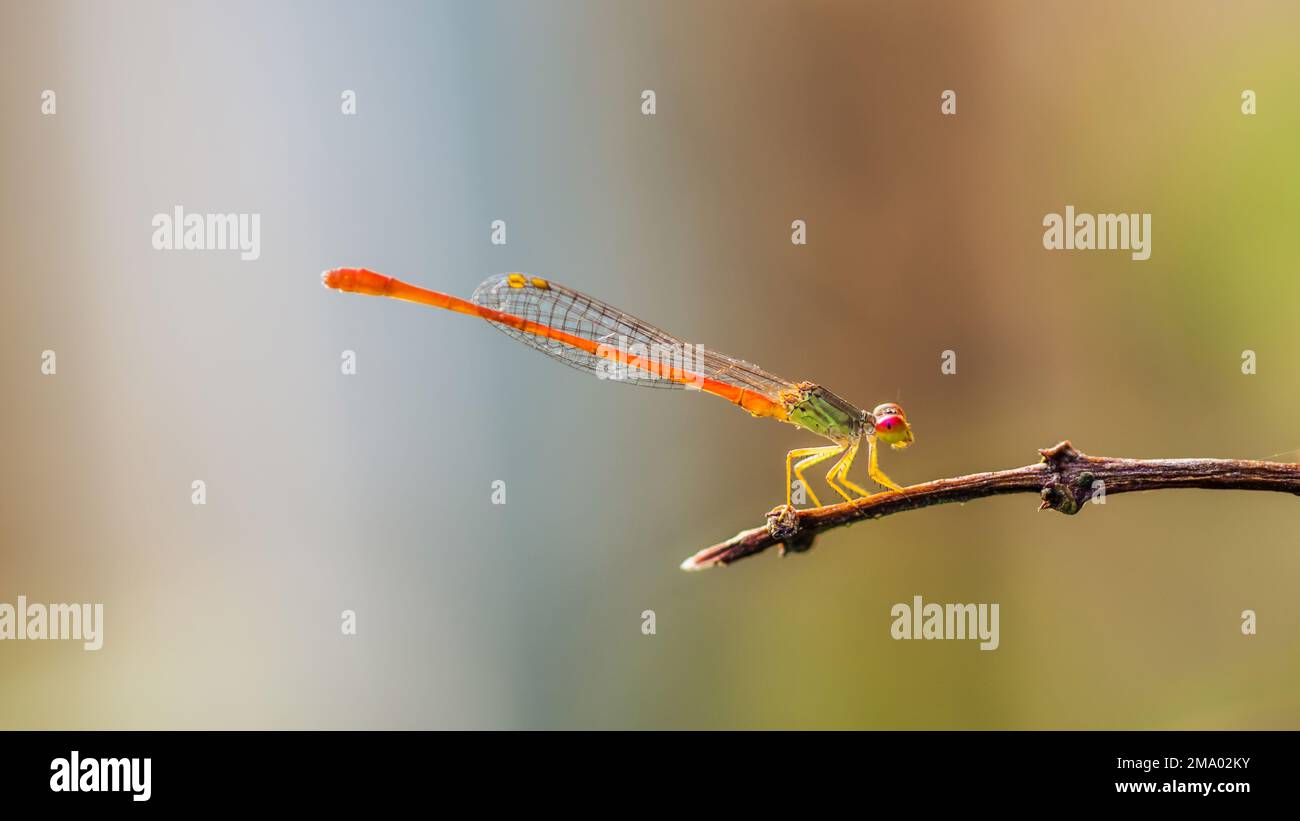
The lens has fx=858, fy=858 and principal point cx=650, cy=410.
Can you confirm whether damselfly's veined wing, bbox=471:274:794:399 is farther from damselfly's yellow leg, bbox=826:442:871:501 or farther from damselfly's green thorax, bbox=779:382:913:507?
damselfly's yellow leg, bbox=826:442:871:501

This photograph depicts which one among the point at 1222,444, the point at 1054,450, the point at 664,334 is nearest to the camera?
the point at 1054,450

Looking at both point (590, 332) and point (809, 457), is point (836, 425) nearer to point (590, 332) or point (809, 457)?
point (809, 457)

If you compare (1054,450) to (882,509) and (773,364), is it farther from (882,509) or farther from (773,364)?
(773,364)

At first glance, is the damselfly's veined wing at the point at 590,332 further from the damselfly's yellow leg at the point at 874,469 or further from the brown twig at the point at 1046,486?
the brown twig at the point at 1046,486

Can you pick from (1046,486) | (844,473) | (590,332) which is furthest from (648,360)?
(1046,486)

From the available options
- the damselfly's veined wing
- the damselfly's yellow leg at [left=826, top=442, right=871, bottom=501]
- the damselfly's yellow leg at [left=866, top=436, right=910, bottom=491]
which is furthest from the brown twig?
the damselfly's veined wing

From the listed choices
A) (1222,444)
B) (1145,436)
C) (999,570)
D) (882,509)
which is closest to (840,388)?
(999,570)

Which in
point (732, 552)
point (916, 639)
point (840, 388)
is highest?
point (840, 388)
